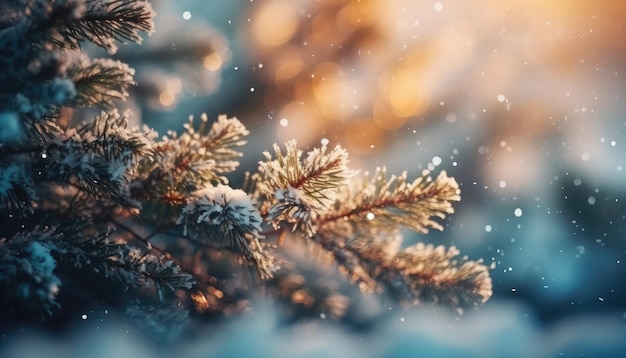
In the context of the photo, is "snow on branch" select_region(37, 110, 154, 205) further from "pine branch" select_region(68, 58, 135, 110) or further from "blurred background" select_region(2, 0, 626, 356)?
"blurred background" select_region(2, 0, 626, 356)

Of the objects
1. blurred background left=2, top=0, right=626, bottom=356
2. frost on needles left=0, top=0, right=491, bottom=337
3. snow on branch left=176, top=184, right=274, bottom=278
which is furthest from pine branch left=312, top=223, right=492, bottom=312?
blurred background left=2, top=0, right=626, bottom=356

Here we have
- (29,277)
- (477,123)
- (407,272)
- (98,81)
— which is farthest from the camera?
(477,123)

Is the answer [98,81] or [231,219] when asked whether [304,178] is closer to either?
[231,219]

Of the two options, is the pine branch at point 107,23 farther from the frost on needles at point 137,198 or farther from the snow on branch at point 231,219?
the snow on branch at point 231,219

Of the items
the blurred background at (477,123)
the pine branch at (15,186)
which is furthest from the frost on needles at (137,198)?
Result: the blurred background at (477,123)

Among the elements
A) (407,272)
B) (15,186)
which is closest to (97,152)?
(15,186)

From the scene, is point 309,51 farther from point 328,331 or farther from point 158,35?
point 328,331

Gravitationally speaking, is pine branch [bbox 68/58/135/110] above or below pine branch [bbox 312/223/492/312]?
above
